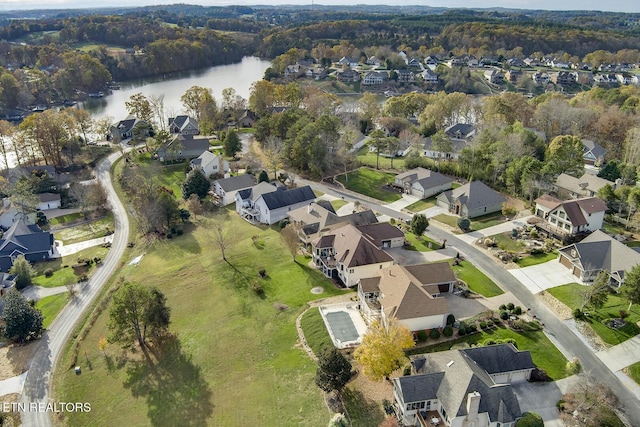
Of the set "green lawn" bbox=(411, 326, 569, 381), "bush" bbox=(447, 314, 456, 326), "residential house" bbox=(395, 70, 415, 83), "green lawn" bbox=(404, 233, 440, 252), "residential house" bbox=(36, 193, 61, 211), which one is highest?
"residential house" bbox=(395, 70, 415, 83)

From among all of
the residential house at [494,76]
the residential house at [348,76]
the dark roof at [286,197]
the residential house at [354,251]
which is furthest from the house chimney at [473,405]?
the residential house at [494,76]

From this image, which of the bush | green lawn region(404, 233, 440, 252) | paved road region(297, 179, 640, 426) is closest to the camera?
paved road region(297, 179, 640, 426)

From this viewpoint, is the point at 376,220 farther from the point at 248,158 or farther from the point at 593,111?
the point at 593,111

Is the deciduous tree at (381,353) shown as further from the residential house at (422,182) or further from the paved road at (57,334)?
the residential house at (422,182)

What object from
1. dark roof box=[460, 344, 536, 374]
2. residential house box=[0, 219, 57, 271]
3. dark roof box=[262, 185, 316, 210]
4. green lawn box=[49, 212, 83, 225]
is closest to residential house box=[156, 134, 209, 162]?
green lawn box=[49, 212, 83, 225]

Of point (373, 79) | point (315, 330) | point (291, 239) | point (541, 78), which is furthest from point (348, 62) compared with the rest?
point (315, 330)

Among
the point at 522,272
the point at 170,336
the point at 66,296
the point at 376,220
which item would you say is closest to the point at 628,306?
the point at 522,272

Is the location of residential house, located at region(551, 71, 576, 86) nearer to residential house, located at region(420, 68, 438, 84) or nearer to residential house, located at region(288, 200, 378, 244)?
residential house, located at region(420, 68, 438, 84)
